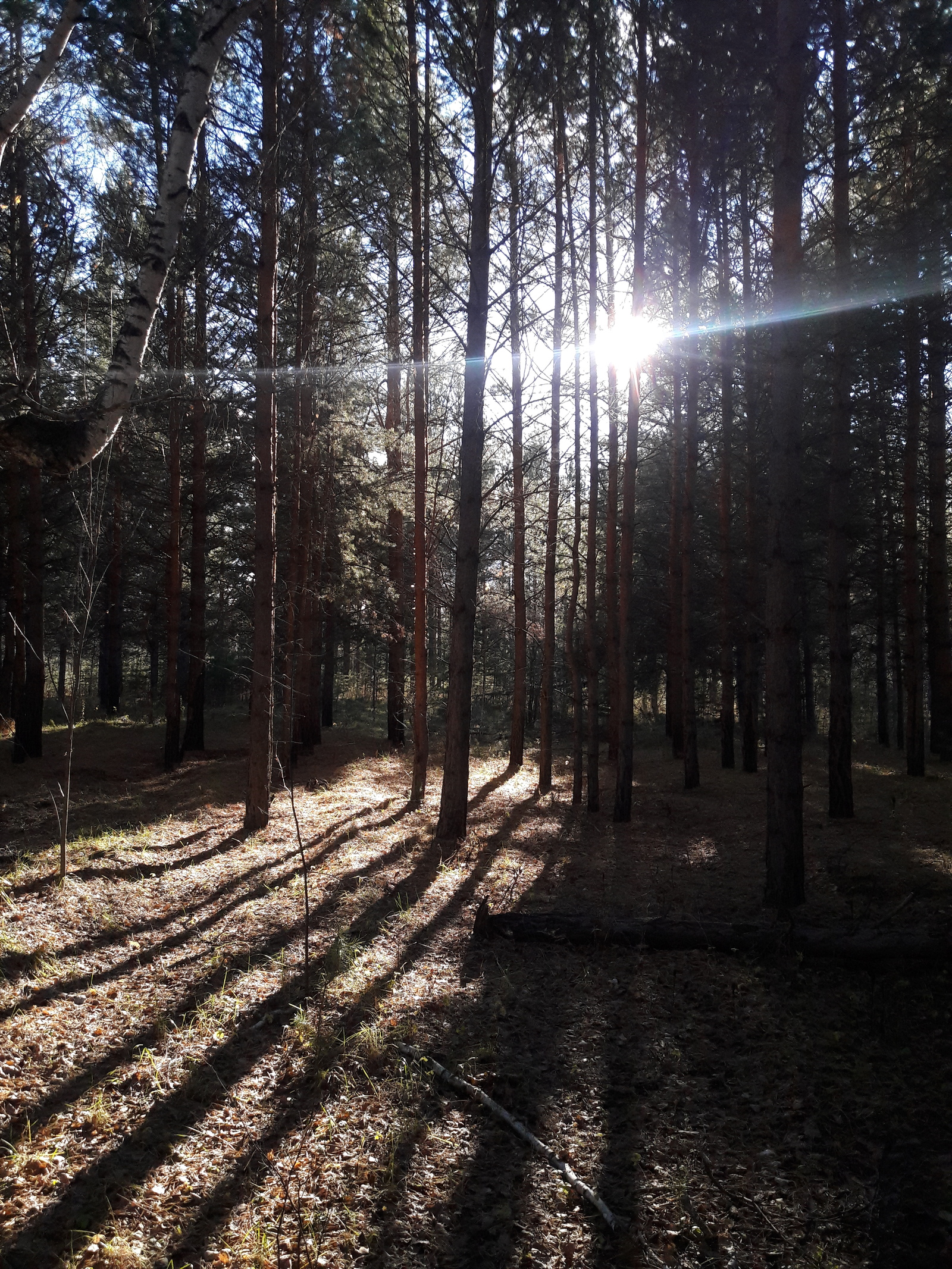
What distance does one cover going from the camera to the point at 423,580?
11312 millimetres

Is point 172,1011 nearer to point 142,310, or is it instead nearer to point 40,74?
point 142,310

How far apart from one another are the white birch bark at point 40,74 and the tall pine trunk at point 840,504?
9.15 meters

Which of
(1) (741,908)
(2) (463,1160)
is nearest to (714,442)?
(1) (741,908)

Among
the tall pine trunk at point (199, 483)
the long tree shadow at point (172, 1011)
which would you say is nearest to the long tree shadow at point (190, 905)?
the long tree shadow at point (172, 1011)

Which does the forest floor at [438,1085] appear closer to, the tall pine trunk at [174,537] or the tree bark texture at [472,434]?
the tree bark texture at [472,434]

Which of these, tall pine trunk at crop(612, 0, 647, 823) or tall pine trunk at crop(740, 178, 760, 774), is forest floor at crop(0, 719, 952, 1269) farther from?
tall pine trunk at crop(740, 178, 760, 774)

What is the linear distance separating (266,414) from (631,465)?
4997 mm

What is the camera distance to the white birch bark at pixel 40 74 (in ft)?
14.8

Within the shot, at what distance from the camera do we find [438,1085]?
393cm

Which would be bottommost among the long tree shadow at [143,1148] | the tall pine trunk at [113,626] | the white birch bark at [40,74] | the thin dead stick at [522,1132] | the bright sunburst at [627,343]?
the thin dead stick at [522,1132]

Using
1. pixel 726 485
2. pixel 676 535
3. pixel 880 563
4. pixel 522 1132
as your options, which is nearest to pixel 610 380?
pixel 726 485

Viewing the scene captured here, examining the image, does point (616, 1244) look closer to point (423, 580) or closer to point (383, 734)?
point (423, 580)

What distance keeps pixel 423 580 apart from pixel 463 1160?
862cm

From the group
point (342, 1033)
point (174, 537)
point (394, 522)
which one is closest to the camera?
point (342, 1033)
